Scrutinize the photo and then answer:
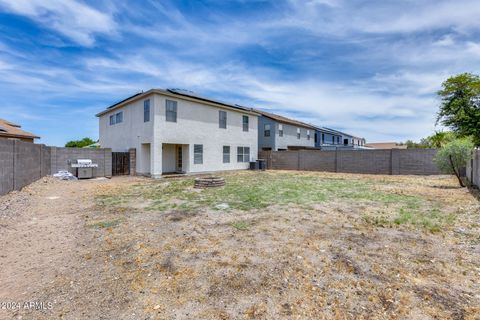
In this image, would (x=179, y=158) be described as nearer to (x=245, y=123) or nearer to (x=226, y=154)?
(x=226, y=154)

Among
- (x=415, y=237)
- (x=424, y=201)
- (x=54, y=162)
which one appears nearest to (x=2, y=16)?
(x=54, y=162)

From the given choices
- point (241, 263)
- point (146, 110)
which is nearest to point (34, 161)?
point (146, 110)

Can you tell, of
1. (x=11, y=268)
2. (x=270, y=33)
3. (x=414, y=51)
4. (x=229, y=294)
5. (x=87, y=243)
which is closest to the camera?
(x=229, y=294)

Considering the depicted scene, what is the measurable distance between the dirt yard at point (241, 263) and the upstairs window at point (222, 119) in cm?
1309

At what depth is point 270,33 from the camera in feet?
35.9

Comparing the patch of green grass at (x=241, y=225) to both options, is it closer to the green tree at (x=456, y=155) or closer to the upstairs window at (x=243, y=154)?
the green tree at (x=456, y=155)

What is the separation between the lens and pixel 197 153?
57.3 ft

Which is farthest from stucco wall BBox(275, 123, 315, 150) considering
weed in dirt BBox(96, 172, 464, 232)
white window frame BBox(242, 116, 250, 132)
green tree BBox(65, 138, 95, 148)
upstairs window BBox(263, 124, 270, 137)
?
green tree BBox(65, 138, 95, 148)

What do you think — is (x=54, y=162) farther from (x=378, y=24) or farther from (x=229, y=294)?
(x=378, y=24)

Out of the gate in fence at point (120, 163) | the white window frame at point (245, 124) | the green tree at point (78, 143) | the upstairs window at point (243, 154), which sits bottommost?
the gate in fence at point (120, 163)

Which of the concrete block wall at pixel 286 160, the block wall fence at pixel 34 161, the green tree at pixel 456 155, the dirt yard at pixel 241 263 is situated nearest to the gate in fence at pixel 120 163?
the block wall fence at pixel 34 161

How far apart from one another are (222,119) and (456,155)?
14.2m

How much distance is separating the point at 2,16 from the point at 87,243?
28.6 feet

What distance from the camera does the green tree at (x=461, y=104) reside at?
21141 millimetres
